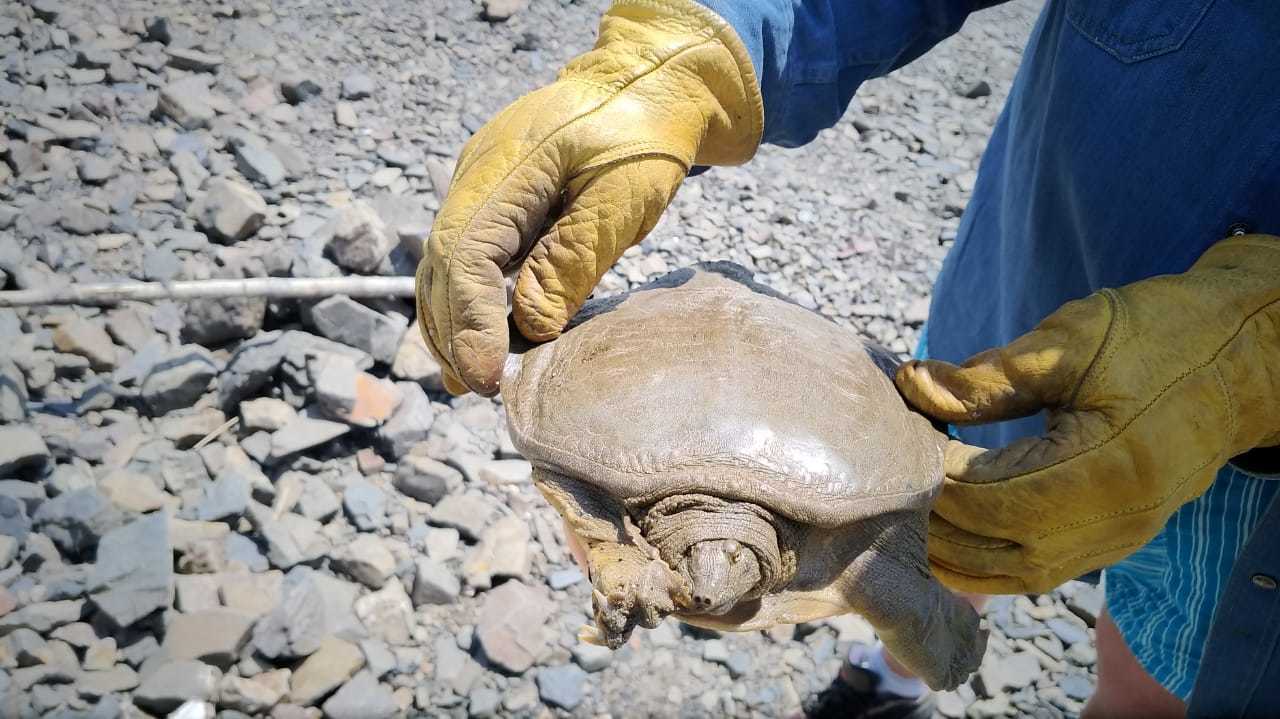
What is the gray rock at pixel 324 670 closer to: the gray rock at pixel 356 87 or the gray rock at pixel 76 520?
the gray rock at pixel 76 520

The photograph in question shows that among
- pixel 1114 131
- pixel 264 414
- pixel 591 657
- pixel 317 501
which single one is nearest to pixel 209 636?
pixel 317 501

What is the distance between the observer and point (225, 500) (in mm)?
2418

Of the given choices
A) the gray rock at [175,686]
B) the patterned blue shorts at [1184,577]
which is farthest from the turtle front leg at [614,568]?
the gray rock at [175,686]

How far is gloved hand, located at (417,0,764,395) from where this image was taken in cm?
140

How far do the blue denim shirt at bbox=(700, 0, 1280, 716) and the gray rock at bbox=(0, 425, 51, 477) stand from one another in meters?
2.01

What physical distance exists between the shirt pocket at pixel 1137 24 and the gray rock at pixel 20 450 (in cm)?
251

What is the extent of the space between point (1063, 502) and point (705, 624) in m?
0.51

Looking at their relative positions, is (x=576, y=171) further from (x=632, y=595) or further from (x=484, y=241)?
(x=632, y=595)

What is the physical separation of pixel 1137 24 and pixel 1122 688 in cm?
133

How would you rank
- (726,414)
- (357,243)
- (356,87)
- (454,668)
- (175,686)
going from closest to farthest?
(726,414) < (175,686) < (454,668) < (357,243) < (356,87)

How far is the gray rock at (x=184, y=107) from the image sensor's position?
3426mm

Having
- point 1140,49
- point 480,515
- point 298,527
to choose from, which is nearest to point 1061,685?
point 480,515

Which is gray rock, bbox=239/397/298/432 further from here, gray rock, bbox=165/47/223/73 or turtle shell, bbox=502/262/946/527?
gray rock, bbox=165/47/223/73

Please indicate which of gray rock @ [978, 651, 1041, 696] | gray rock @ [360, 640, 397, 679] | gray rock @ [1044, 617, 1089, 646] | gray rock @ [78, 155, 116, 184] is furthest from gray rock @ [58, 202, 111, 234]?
gray rock @ [1044, 617, 1089, 646]
